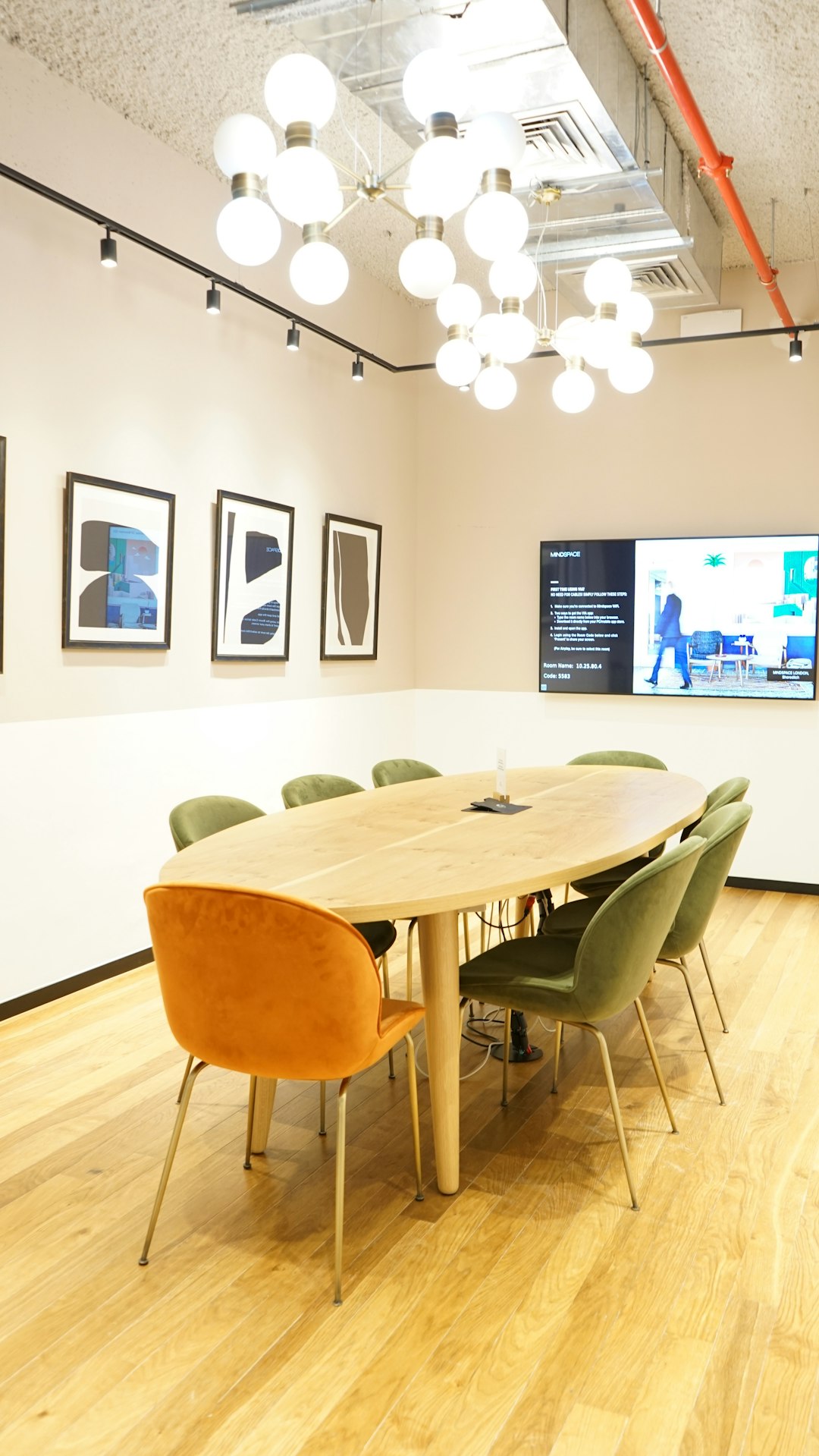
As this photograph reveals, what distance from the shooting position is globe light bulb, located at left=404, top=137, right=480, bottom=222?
2203 mm

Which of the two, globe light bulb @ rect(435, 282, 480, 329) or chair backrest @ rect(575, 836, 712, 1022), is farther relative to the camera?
globe light bulb @ rect(435, 282, 480, 329)

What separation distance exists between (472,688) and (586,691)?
0.78m

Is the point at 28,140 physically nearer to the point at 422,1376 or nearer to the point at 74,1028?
the point at 74,1028

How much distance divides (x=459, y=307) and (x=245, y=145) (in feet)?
3.54

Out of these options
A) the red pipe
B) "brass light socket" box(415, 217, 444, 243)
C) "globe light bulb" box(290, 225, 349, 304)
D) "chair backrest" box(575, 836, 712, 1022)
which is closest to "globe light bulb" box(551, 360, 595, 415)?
the red pipe

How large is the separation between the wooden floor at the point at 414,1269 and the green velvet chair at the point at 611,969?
0.30 m

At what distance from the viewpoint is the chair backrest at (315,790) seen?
3969 mm

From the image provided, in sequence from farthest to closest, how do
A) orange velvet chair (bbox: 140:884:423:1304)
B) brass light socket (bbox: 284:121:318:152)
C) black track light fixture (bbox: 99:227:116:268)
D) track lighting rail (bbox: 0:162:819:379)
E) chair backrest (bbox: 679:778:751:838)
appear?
black track light fixture (bbox: 99:227:116:268) < track lighting rail (bbox: 0:162:819:379) < chair backrest (bbox: 679:778:751:838) < brass light socket (bbox: 284:121:318:152) < orange velvet chair (bbox: 140:884:423:1304)

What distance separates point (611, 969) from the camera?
2.53 metres

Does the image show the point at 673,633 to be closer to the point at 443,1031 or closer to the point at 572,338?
the point at 572,338

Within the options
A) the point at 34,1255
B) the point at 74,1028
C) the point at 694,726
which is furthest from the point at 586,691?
the point at 34,1255

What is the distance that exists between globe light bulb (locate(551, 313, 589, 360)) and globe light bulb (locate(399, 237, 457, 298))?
0.98 meters

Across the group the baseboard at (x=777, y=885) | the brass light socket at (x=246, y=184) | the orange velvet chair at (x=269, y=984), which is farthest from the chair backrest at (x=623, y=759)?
the brass light socket at (x=246, y=184)

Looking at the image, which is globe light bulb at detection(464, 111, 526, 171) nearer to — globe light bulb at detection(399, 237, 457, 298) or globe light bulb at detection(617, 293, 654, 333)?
globe light bulb at detection(399, 237, 457, 298)
